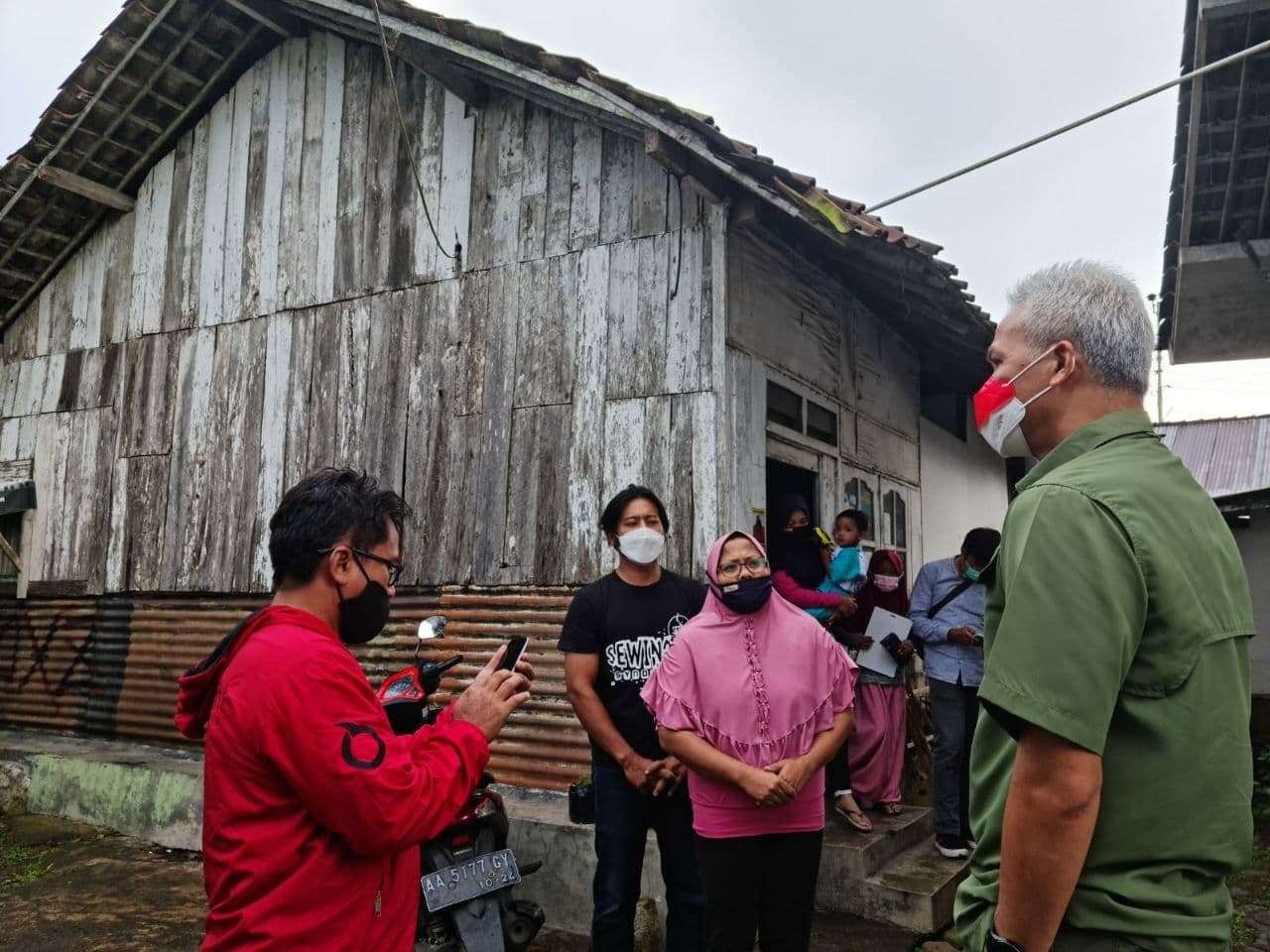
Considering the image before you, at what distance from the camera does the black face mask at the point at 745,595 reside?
3.47m

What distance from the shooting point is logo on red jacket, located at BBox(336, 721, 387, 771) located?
1.79 meters

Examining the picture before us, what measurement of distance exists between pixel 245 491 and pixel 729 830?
5917mm

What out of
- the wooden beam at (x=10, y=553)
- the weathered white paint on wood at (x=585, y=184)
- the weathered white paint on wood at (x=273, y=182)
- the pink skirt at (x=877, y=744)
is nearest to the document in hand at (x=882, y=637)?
the pink skirt at (x=877, y=744)

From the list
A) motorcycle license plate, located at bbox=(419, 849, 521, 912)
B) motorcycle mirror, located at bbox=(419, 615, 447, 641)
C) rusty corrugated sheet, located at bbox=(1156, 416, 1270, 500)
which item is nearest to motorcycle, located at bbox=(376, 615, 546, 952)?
motorcycle license plate, located at bbox=(419, 849, 521, 912)

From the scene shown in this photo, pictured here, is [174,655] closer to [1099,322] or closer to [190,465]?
[190,465]

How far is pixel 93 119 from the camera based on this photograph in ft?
26.6

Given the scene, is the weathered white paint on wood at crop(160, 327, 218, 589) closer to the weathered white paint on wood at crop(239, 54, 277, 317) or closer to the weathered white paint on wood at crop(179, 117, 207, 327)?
the weathered white paint on wood at crop(179, 117, 207, 327)

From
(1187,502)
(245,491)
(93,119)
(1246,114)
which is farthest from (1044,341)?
(93,119)

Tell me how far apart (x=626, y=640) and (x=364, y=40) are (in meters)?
5.79

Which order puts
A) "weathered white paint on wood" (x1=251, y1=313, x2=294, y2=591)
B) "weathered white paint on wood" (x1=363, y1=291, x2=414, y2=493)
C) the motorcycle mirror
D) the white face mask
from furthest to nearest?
"weathered white paint on wood" (x1=251, y1=313, x2=294, y2=591) → "weathered white paint on wood" (x1=363, y1=291, x2=414, y2=493) → the white face mask → the motorcycle mirror

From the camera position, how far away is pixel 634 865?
3699 millimetres

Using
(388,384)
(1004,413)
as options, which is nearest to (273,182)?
(388,384)

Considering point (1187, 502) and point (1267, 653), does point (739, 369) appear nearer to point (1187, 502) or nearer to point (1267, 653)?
point (1187, 502)

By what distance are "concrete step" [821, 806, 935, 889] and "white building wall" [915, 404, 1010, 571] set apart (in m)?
3.94
